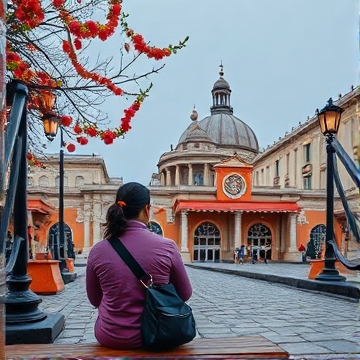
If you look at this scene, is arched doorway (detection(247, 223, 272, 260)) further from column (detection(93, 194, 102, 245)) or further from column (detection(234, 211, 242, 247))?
column (detection(93, 194, 102, 245))

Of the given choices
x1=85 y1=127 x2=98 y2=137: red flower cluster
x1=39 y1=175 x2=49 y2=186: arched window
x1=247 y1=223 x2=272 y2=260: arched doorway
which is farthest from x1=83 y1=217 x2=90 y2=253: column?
x1=85 y1=127 x2=98 y2=137: red flower cluster

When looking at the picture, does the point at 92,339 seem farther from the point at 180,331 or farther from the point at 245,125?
the point at 245,125

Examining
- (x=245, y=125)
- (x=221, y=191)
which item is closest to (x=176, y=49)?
(x=221, y=191)

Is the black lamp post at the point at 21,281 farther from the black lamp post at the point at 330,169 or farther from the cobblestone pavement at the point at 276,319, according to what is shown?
the black lamp post at the point at 330,169

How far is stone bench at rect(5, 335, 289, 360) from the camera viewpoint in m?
2.89

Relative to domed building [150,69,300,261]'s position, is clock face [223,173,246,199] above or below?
above

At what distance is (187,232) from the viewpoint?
37.7 m

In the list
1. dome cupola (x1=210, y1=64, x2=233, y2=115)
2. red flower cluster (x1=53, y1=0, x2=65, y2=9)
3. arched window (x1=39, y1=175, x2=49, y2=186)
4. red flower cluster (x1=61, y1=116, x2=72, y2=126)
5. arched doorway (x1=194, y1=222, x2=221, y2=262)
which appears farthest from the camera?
dome cupola (x1=210, y1=64, x2=233, y2=115)

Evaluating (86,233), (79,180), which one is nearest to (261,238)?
(86,233)

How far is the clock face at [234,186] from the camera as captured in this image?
37438 mm

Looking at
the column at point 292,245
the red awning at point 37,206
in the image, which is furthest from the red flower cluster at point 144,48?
the column at point 292,245

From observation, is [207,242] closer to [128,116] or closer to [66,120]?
[66,120]

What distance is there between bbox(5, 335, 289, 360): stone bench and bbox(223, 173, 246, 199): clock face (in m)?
34.3

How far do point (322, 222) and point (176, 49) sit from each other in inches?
1384
